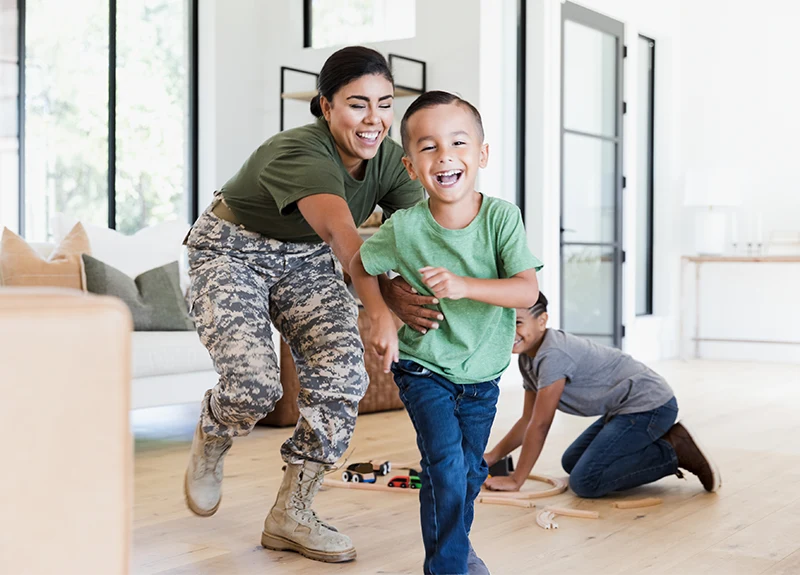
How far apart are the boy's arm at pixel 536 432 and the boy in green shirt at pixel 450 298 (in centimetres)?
86

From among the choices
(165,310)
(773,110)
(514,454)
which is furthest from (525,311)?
(773,110)

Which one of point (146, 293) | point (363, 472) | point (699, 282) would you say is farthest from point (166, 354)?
point (699, 282)

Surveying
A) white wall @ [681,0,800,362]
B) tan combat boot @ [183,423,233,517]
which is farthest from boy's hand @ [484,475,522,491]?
white wall @ [681,0,800,362]

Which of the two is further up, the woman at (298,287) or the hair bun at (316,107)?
the hair bun at (316,107)

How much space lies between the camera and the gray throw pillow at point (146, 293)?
12.9 feet

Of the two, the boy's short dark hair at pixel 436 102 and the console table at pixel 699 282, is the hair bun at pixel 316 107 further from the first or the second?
the console table at pixel 699 282

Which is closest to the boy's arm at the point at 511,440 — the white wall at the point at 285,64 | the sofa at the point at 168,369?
the sofa at the point at 168,369

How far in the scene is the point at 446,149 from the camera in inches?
72.2

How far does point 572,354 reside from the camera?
289 centimetres

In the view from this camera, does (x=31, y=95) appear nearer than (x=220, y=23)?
Yes

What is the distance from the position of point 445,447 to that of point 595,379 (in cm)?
122

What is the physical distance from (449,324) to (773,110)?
660cm

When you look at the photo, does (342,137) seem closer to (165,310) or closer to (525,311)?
(525,311)

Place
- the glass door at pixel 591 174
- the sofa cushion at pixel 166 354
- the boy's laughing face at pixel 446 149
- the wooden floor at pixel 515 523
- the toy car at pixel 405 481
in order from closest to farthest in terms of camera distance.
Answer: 1. the boy's laughing face at pixel 446 149
2. the wooden floor at pixel 515 523
3. the toy car at pixel 405 481
4. the sofa cushion at pixel 166 354
5. the glass door at pixel 591 174
